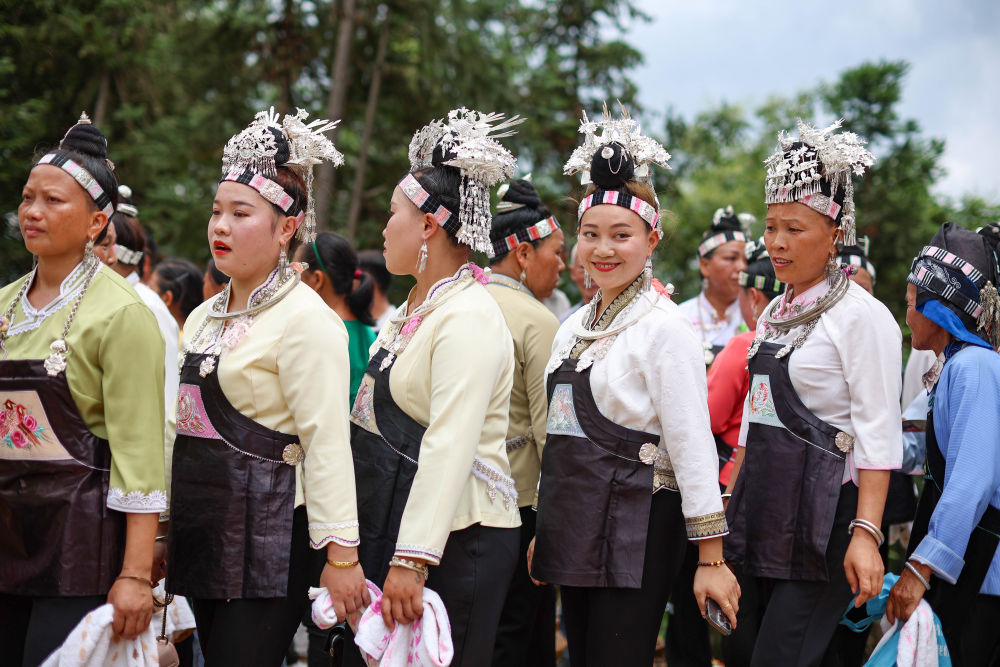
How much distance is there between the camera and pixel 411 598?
2.72 metres

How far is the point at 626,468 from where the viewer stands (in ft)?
9.86

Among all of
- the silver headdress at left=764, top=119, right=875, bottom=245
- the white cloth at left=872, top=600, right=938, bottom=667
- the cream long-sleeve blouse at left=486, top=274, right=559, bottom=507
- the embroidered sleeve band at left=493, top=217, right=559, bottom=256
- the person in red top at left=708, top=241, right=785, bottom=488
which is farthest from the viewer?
the embroidered sleeve band at left=493, top=217, right=559, bottom=256

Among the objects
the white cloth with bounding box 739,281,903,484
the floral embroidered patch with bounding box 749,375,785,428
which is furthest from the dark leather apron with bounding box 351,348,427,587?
the white cloth with bounding box 739,281,903,484

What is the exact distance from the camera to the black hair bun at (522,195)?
4.72m

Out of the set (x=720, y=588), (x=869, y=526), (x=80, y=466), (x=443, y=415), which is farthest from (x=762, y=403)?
(x=80, y=466)

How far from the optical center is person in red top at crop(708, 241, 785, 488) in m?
4.31

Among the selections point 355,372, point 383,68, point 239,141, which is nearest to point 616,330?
point 239,141

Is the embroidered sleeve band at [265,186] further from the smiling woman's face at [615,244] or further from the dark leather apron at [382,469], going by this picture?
the smiling woman's face at [615,244]

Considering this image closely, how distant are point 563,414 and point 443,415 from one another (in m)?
0.54

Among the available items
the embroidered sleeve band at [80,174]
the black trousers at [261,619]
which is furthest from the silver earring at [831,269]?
the embroidered sleeve band at [80,174]

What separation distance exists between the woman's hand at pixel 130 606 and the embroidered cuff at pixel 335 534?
0.51 metres

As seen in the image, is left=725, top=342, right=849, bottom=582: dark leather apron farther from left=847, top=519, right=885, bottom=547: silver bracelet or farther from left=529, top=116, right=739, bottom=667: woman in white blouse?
left=529, top=116, right=739, bottom=667: woman in white blouse

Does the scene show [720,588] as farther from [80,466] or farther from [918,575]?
[80,466]

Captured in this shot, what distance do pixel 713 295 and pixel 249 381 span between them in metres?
4.38
